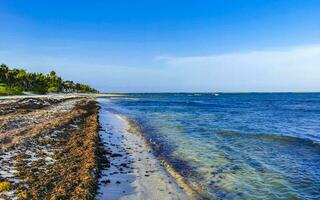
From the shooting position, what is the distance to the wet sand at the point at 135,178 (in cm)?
1062

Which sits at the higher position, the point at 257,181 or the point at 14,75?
the point at 14,75

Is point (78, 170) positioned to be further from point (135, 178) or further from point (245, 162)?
point (245, 162)

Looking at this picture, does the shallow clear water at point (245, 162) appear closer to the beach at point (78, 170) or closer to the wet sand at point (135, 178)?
the wet sand at point (135, 178)

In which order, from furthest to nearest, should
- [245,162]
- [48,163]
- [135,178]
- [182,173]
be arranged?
[245,162] → [182,173] → [48,163] → [135,178]

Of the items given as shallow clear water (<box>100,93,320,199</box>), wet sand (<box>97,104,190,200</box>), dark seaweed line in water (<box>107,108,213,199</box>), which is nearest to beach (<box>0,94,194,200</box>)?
wet sand (<box>97,104,190,200</box>)

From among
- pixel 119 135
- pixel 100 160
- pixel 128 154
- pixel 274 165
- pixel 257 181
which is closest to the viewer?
pixel 257 181

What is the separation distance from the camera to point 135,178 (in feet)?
40.8

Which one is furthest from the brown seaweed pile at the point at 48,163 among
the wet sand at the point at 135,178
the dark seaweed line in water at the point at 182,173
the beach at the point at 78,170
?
the dark seaweed line in water at the point at 182,173

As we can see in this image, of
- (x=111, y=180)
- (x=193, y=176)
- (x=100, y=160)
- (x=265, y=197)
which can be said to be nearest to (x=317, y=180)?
(x=265, y=197)

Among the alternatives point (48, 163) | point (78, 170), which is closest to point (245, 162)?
point (78, 170)

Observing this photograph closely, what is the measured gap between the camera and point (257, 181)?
1302 centimetres

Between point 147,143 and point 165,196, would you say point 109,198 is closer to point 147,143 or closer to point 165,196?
point 165,196

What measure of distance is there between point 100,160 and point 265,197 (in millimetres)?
7414

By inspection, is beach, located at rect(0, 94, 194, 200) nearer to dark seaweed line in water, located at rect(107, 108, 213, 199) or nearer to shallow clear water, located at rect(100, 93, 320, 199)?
dark seaweed line in water, located at rect(107, 108, 213, 199)
